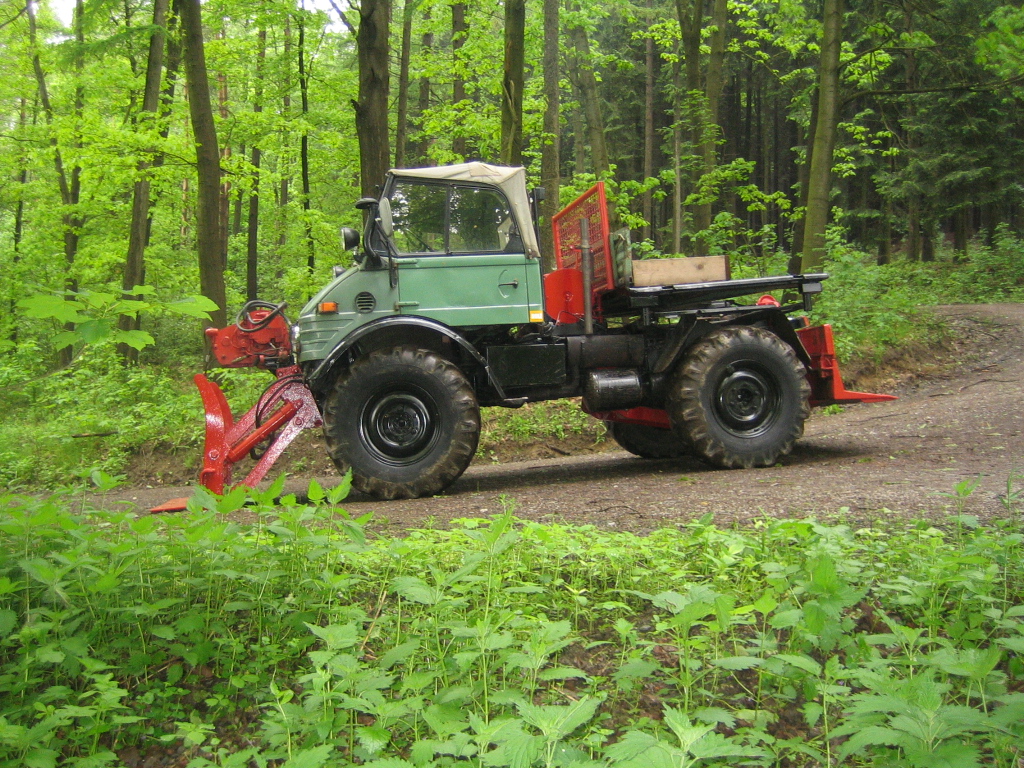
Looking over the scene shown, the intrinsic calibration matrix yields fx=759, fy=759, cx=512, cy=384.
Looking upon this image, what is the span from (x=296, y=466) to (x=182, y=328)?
16.2 m

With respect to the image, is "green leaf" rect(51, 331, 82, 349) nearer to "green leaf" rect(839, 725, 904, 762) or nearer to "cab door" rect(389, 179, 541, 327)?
"green leaf" rect(839, 725, 904, 762)

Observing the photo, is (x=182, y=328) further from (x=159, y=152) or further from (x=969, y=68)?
(x=969, y=68)

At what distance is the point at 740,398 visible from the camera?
6.90 m

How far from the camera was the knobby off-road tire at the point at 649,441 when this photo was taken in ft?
26.2

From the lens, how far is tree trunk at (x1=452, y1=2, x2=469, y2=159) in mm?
15961

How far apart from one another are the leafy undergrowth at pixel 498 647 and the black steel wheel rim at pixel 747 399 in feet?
10.8

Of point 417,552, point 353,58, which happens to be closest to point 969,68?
point 353,58

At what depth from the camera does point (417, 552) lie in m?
3.34

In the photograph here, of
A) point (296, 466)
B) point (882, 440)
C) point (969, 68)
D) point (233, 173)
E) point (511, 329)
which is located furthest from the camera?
point (969, 68)

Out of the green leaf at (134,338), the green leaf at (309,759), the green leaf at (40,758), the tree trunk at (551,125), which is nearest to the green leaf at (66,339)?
the green leaf at (134,338)

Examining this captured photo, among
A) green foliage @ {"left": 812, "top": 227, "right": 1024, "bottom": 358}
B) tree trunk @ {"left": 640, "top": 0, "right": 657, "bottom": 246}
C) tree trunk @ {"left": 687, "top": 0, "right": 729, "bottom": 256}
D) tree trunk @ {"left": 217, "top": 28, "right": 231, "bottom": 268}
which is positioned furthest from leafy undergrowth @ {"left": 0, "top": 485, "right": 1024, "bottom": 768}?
tree trunk @ {"left": 640, "top": 0, "right": 657, "bottom": 246}

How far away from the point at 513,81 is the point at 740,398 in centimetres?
585

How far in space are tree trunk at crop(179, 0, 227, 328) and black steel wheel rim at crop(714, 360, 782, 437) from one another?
724 centimetres

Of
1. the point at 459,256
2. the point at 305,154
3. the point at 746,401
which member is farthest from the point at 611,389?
the point at 305,154
